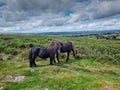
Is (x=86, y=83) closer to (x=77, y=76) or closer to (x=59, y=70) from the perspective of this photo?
(x=77, y=76)

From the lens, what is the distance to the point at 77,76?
17469mm

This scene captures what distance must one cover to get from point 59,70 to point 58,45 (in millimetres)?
5403

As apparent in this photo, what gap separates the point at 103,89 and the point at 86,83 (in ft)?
5.02

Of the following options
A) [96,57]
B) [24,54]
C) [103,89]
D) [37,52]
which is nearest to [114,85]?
[103,89]

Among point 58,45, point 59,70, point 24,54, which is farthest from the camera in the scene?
point 24,54

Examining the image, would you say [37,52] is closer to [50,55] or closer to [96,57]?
[50,55]

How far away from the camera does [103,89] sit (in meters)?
15.4

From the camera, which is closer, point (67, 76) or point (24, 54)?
point (67, 76)

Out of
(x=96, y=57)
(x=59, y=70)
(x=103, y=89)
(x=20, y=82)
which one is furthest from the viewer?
(x=96, y=57)

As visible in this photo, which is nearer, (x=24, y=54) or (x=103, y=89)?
(x=103, y=89)

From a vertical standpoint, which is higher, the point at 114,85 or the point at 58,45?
the point at 58,45

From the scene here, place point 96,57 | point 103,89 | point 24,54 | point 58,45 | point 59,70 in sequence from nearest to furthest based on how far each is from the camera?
point 103,89, point 59,70, point 58,45, point 96,57, point 24,54

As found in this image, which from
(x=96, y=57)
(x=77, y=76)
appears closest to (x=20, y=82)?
(x=77, y=76)

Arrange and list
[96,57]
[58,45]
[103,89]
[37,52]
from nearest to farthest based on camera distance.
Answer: [103,89], [37,52], [58,45], [96,57]
